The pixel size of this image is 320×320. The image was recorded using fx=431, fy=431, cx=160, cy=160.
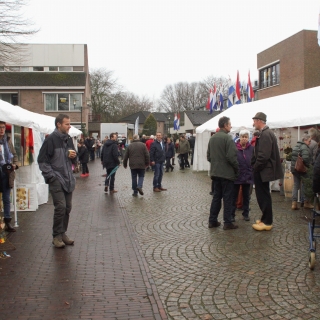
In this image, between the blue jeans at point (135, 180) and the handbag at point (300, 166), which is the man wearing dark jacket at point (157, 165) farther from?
the handbag at point (300, 166)

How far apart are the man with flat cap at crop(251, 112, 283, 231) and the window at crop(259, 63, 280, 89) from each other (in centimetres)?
2946

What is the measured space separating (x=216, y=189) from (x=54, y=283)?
12.1 feet

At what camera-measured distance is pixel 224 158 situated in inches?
302

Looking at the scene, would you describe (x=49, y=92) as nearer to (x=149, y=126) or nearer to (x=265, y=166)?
(x=149, y=126)

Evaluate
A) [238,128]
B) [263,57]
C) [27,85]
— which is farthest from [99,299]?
[27,85]

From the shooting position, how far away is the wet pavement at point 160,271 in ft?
13.9

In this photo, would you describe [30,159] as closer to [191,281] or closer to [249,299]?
[191,281]

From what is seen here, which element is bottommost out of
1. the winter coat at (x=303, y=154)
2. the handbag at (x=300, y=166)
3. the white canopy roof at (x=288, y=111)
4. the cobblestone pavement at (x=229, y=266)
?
the cobblestone pavement at (x=229, y=266)

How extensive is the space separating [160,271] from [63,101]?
40.0 metres

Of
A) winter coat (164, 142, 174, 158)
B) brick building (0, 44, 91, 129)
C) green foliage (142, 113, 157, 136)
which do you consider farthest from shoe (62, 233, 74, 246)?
green foliage (142, 113, 157, 136)

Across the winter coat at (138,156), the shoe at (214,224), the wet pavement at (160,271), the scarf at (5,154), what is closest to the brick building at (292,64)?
the winter coat at (138,156)

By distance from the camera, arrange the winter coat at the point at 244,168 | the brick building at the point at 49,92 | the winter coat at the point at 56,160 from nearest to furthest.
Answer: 1. the winter coat at the point at 56,160
2. the winter coat at the point at 244,168
3. the brick building at the point at 49,92

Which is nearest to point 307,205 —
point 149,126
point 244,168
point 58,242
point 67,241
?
point 244,168

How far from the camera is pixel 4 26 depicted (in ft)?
61.3
